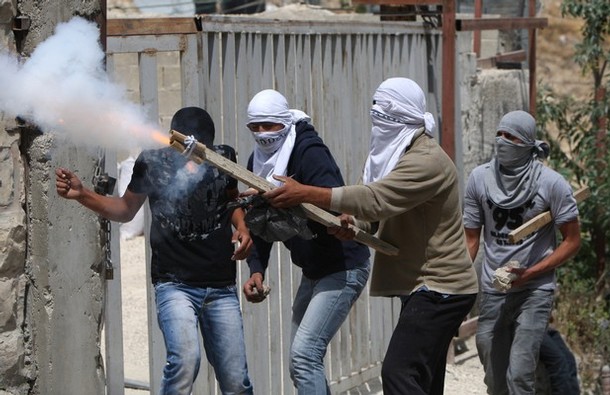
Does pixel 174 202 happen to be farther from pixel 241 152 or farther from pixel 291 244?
pixel 241 152

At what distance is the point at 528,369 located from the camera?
568 centimetres

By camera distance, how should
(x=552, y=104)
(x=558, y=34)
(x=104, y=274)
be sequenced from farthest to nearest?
(x=558, y=34), (x=552, y=104), (x=104, y=274)

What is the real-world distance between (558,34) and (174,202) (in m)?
14.3

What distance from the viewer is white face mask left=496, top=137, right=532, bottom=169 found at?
5738mm

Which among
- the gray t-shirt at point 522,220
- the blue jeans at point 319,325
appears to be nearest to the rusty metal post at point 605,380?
the gray t-shirt at point 522,220

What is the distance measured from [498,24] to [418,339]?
13.2 ft

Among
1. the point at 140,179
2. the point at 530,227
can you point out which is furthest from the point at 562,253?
the point at 140,179

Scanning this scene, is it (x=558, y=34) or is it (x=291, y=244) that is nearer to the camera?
(x=291, y=244)

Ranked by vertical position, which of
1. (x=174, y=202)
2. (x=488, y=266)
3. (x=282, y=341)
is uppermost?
(x=174, y=202)

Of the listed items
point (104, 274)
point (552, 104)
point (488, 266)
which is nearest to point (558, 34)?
point (552, 104)

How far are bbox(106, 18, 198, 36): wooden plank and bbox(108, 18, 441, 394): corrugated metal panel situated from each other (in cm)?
3

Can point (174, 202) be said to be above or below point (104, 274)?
above

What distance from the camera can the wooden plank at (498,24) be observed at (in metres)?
7.92

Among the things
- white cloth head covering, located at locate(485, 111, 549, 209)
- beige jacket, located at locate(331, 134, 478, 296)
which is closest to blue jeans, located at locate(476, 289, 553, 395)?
white cloth head covering, located at locate(485, 111, 549, 209)
